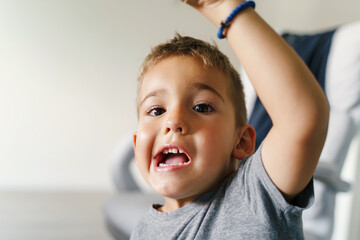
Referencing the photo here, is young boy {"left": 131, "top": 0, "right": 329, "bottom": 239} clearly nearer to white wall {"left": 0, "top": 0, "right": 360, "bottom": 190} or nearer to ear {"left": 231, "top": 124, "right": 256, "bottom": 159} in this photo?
ear {"left": 231, "top": 124, "right": 256, "bottom": 159}

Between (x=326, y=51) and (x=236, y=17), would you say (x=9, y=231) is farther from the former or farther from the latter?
(x=236, y=17)

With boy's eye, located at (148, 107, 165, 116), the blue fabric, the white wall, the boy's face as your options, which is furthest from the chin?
the white wall

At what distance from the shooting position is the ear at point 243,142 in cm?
52

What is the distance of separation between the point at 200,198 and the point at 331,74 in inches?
30.6

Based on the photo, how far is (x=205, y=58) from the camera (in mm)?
508

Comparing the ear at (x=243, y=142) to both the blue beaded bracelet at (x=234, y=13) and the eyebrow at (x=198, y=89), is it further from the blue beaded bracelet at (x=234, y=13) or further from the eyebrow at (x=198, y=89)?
the blue beaded bracelet at (x=234, y=13)

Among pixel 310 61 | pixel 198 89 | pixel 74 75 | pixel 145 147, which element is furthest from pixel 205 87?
pixel 74 75

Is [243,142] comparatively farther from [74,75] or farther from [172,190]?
[74,75]

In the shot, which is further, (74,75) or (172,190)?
(74,75)

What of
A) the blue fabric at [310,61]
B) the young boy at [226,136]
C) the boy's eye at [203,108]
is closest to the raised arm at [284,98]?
the young boy at [226,136]

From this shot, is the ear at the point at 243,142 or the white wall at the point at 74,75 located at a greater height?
the ear at the point at 243,142

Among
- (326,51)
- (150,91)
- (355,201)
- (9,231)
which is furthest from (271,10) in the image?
(150,91)

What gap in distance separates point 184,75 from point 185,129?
0.08m

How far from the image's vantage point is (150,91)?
0.51m
